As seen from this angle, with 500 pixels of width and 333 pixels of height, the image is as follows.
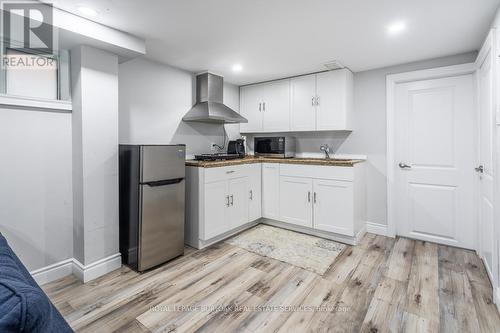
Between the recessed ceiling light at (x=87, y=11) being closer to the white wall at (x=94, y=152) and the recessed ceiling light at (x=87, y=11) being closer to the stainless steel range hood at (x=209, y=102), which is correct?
the white wall at (x=94, y=152)

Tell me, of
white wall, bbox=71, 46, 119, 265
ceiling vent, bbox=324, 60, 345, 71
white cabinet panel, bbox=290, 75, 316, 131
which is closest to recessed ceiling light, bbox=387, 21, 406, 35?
→ ceiling vent, bbox=324, 60, 345, 71

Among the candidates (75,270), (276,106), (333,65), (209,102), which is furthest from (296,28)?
(75,270)

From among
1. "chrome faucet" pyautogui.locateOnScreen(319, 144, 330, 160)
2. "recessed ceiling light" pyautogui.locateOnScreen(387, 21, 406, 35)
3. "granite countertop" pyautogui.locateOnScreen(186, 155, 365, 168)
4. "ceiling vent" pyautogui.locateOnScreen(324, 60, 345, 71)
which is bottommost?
"granite countertop" pyautogui.locateOnScreen(186, 155, 365, 168)

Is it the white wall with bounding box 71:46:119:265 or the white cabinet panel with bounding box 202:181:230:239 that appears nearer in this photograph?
the white wall with bounding box 71:46:119:265

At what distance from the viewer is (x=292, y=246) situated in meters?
3.05

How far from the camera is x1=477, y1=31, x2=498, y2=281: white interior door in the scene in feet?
6.83

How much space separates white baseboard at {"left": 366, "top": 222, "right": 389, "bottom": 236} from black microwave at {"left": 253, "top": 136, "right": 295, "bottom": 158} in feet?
4.86

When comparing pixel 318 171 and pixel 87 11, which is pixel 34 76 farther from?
pixel 318 171

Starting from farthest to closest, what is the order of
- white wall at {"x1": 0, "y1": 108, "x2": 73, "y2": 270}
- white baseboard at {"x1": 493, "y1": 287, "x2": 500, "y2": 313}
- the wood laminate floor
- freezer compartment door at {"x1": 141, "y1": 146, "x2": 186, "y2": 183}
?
freezer compartment door at {"x1": 141, "y1": 146, "x2": 186, "y2": 183}, white wall at {"x1": 0, "y1": 108, "x2": 73, "y2": 270}, white baseboard at {"x1": 493, "y1": 287, "x2": 500, "y2": 313}, the wood laminate floor

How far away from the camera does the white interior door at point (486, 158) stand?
6.83 feet

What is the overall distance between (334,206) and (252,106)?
2149 millimetres

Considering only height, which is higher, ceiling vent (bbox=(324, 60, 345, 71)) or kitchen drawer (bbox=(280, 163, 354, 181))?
ceiling vent (bbox=(324, 60, 345, 71))

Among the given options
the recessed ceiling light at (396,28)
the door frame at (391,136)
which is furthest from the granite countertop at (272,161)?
the recessed ceiling light at (396,28)

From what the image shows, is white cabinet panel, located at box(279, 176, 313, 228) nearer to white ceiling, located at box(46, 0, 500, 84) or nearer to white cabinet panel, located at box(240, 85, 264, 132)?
white cabinet panel, located at box(240, 85, 264, 132)
